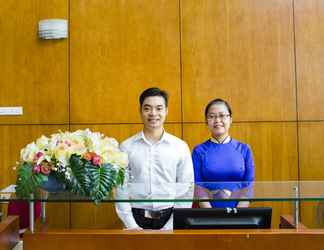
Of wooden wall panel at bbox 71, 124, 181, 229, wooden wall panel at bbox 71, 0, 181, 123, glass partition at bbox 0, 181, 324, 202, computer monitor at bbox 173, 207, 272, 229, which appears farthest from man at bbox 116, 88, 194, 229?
wooden wall panel at bbox 71, 0, 181, 123

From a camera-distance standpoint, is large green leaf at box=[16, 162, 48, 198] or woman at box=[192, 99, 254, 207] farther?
woman at box=[192, 99, 254, 207]

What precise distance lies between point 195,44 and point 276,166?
61.0 inches

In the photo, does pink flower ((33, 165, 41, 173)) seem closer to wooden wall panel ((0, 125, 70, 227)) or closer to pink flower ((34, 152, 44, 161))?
pink flower ((34, 152, 44, 161))

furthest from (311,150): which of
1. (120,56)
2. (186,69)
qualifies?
(120,56)

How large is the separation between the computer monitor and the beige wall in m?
2.94

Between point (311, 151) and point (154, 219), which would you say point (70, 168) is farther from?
point (311, 151)

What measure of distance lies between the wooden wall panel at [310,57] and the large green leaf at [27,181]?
3.55 m

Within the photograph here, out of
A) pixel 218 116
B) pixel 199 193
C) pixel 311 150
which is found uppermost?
pixel 218 116

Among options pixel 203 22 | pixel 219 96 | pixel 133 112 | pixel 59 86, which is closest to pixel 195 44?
pixel 203 22

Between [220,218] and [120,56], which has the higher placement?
[120,56]

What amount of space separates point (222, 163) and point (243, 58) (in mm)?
1885

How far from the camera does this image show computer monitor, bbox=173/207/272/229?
192 cm

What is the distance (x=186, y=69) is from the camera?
4.84 meters

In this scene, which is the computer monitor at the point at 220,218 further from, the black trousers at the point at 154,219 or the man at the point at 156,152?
the man at the point at 156,152
